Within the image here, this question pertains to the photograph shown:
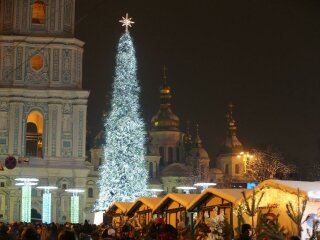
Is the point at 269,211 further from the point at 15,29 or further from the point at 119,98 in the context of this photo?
the point at 15,29

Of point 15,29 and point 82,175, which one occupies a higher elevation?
point 15,29

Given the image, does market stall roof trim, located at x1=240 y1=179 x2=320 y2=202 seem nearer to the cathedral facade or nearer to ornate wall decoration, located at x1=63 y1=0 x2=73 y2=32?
the cathedral facade

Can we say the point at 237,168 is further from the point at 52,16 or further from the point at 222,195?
the point at 222,195

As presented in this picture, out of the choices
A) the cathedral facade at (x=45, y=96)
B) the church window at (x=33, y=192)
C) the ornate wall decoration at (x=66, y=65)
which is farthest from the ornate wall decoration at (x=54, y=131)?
the church window at (x=33, y=192)

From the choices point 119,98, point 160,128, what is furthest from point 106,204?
point 160,128

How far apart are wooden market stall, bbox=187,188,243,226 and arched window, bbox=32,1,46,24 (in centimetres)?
3936

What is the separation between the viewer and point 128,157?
47406 millimetres

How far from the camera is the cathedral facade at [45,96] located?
2323 inches

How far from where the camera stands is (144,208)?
99.1 ft

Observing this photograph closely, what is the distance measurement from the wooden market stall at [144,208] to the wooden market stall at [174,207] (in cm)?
100

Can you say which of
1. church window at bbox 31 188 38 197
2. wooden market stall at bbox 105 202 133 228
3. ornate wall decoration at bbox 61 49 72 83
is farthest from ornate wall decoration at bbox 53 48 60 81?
wooden market stall at bbox 105 202 133 228

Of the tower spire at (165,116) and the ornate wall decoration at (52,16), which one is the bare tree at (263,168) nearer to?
the ornate wall decoration at (52,16)

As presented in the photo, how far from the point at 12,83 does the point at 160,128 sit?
43.2 m

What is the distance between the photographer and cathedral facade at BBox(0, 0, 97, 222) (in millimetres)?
59000
